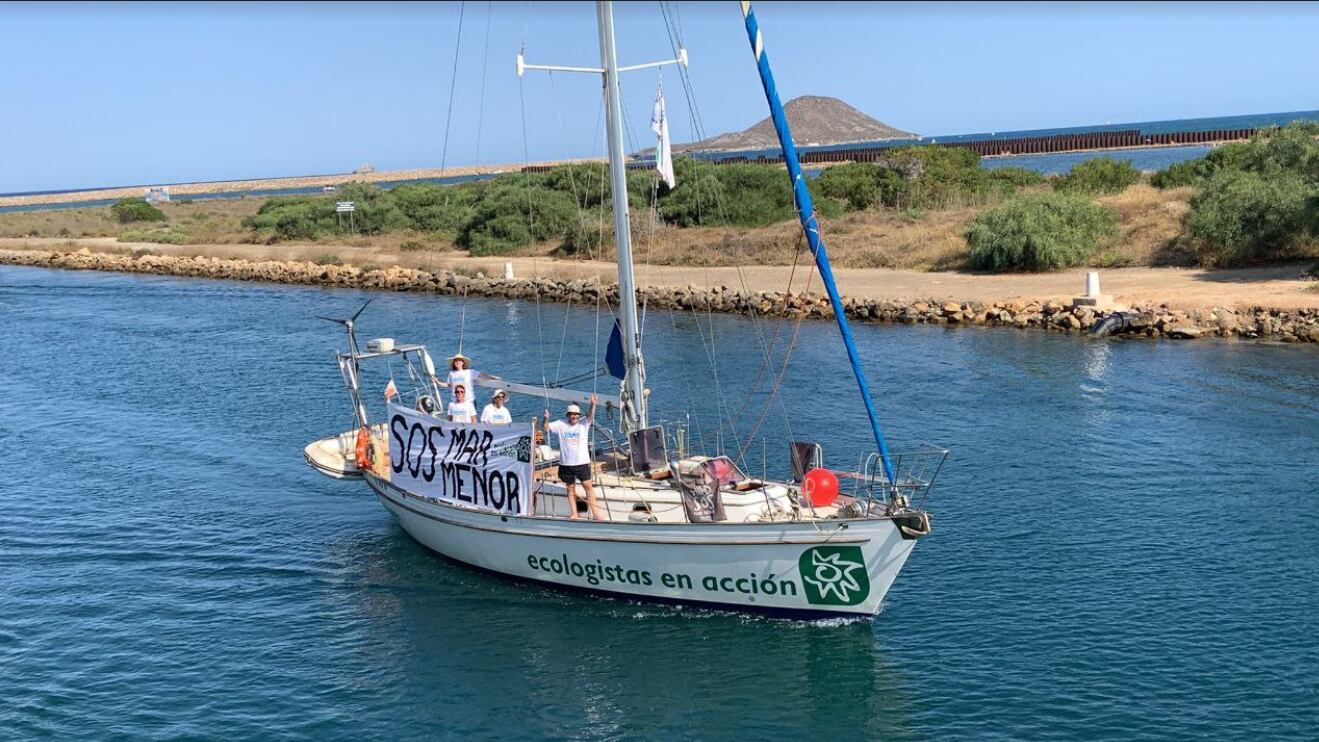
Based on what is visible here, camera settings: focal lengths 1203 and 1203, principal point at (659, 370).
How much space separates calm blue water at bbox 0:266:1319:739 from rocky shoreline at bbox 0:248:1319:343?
2.68 metres

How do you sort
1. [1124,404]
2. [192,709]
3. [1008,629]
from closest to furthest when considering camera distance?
1. [192,709]
2. [1008,629]
3. [1124,404]

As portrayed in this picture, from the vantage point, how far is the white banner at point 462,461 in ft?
60.0

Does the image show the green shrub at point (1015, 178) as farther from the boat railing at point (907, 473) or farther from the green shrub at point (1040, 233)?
the boat railing at point (907, 473)

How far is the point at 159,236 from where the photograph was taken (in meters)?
94.0

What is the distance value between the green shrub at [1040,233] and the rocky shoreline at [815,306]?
5.91 meters

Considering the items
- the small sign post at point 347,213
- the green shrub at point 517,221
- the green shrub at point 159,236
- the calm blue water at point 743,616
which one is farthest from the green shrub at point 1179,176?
the green shrub at point 159,236

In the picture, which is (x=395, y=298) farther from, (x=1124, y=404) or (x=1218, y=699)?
(x=1218, y=699)

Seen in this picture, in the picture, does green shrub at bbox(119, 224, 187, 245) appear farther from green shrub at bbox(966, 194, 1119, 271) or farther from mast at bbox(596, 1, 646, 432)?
mast at bbox(596, 1, 646, 432)

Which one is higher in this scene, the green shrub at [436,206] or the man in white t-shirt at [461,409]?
the green shrub at [436,206]

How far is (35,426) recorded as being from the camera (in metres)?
32.3

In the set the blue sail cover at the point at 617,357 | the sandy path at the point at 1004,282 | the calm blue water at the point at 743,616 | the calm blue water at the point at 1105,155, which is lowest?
the calm blue water at the point at 743,616

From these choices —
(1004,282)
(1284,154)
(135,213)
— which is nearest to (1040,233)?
(1004,282)

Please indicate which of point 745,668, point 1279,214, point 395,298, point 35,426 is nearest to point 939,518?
point 745,668

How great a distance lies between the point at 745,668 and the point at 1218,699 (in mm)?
5962
